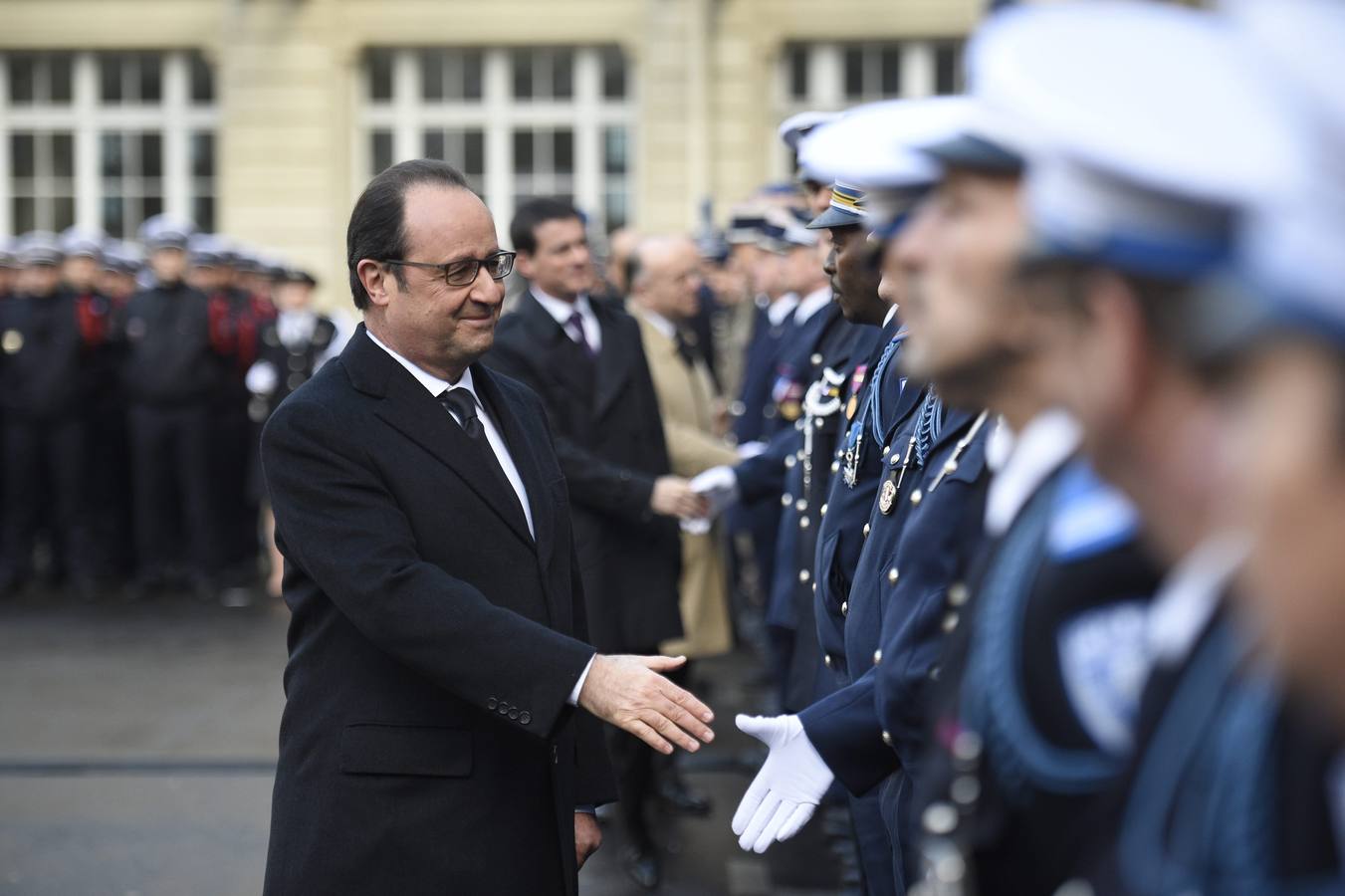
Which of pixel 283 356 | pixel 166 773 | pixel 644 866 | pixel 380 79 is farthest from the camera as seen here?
pixel 380 79

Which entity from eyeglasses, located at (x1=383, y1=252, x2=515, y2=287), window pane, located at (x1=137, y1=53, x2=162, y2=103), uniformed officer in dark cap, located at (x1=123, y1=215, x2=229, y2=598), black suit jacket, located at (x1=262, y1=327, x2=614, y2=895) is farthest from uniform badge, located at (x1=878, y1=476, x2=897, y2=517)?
window pane, located at (x1=137, y1=53, x2=162, y2=103)

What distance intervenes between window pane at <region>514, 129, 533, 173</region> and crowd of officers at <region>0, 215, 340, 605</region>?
741cm

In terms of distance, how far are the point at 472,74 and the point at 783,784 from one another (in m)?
16.9

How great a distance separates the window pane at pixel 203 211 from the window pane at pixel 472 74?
10.5 ft

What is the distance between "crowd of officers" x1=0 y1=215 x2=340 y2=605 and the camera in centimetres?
1105

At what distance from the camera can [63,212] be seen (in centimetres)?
1905

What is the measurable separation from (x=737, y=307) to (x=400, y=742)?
9598 mm

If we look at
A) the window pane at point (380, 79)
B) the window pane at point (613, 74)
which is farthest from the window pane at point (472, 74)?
the window pane at point (613, 74)

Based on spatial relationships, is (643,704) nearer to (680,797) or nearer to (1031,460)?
(1031,460)

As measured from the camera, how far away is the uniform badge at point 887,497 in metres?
2.82

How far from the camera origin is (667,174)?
1791 centimetres

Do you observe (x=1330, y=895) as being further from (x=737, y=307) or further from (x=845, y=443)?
(x=737, y=307)

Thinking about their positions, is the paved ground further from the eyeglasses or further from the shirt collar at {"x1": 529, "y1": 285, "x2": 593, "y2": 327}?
the eyeglasses

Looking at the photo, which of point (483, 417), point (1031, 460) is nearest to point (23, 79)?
point (483, 417)
